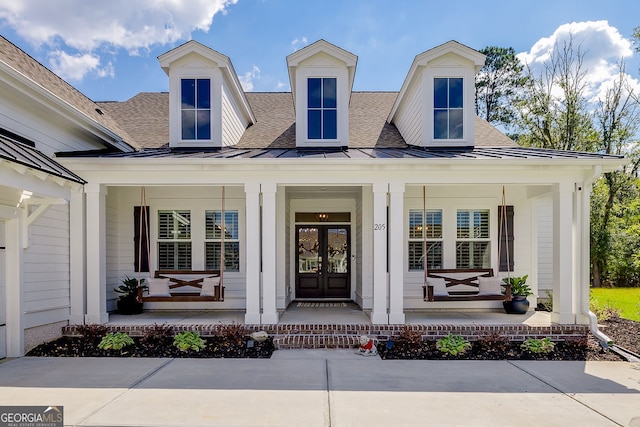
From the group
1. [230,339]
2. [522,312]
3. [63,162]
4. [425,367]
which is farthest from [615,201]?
[63,162]

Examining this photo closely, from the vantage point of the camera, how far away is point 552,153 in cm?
691

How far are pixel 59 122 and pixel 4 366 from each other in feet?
12.2

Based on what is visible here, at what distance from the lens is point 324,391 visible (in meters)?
4.38

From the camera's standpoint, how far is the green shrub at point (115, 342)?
5938 mm

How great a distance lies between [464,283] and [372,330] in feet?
7.82

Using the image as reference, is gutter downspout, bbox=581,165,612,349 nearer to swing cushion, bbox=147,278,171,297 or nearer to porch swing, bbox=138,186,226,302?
porch swing, bbox=138,186,226,302

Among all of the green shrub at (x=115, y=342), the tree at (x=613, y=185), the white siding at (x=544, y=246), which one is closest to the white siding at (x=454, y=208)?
the white siding at (x=544, y=246)

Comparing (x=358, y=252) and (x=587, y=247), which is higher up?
(x=587, y=247)

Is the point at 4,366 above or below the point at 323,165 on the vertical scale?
below

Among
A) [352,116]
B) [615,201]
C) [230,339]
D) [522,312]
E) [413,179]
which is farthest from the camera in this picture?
[615,201]

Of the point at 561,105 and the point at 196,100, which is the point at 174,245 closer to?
the point at 196,100

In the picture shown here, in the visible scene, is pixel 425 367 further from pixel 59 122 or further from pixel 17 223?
pixel 59 122

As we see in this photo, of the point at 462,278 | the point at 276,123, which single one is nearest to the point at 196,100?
the point at 276,123

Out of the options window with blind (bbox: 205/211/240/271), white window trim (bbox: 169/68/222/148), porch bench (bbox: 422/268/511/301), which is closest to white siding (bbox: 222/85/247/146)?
white window trim (bbox: 169/68/222/148)
